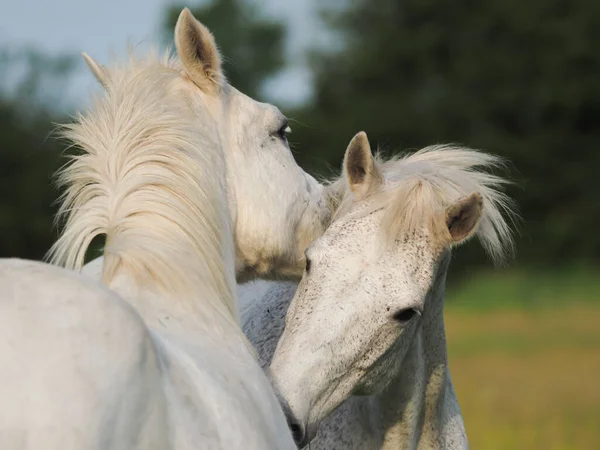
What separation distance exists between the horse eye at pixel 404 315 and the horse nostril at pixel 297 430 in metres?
0.53

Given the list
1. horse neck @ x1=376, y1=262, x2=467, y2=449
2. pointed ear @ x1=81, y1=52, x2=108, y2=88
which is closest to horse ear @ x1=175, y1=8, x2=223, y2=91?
pointed ear @ x1=81, y1=52, x2=108, y2=88

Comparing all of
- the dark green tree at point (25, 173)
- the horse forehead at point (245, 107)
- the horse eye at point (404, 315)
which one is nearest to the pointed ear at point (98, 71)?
the horse forehead at point (245, 107)

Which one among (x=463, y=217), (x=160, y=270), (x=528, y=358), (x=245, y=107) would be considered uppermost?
(x=245, y=107)

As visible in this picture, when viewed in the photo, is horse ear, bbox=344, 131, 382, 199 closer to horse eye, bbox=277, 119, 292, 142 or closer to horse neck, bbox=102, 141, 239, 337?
horse eye, bbox=277, 119, 292, 142

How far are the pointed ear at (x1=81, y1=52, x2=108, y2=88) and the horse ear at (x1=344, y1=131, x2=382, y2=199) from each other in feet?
3.18

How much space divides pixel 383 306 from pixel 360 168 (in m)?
0.71

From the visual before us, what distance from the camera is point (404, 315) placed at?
3658mm

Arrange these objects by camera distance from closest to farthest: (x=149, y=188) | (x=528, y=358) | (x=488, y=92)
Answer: (x=149, y=188) → (x=528, y=358) → (x=488, y=92)

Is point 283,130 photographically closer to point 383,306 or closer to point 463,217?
point 463,217

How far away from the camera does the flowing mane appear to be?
384 centimetres

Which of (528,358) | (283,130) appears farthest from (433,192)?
(528,358)

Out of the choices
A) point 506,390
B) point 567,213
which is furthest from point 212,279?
point 567,213

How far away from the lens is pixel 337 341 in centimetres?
353

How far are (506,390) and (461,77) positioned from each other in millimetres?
23940
